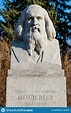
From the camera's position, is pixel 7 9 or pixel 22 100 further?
pixel 7 9

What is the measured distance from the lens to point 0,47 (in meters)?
14.0

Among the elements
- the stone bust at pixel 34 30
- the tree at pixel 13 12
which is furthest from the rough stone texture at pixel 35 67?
the tree at pixel 13 12

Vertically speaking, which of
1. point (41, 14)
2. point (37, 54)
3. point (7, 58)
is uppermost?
point (41, 14)

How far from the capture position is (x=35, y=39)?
6.70 meters

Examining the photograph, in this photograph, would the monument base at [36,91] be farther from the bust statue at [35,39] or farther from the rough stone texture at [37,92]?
the bust statue at [35,39]

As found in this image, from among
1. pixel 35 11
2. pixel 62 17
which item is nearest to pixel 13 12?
pixel 62 17

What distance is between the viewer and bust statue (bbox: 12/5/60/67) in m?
6.65

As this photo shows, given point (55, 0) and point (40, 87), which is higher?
point (55, 0)

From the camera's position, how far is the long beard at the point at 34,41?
6672mm

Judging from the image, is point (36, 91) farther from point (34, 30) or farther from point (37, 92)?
point (34, 30)

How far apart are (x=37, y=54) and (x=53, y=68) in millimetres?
489

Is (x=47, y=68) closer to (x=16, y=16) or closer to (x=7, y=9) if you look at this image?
(x=16, y=16)

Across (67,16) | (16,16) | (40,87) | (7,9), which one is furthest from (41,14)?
(67,16)

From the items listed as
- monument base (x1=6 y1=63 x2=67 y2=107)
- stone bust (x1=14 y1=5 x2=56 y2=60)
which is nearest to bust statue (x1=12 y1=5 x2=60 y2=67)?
stone bust (x1=14 y1=5 x2=56 y2=60)
